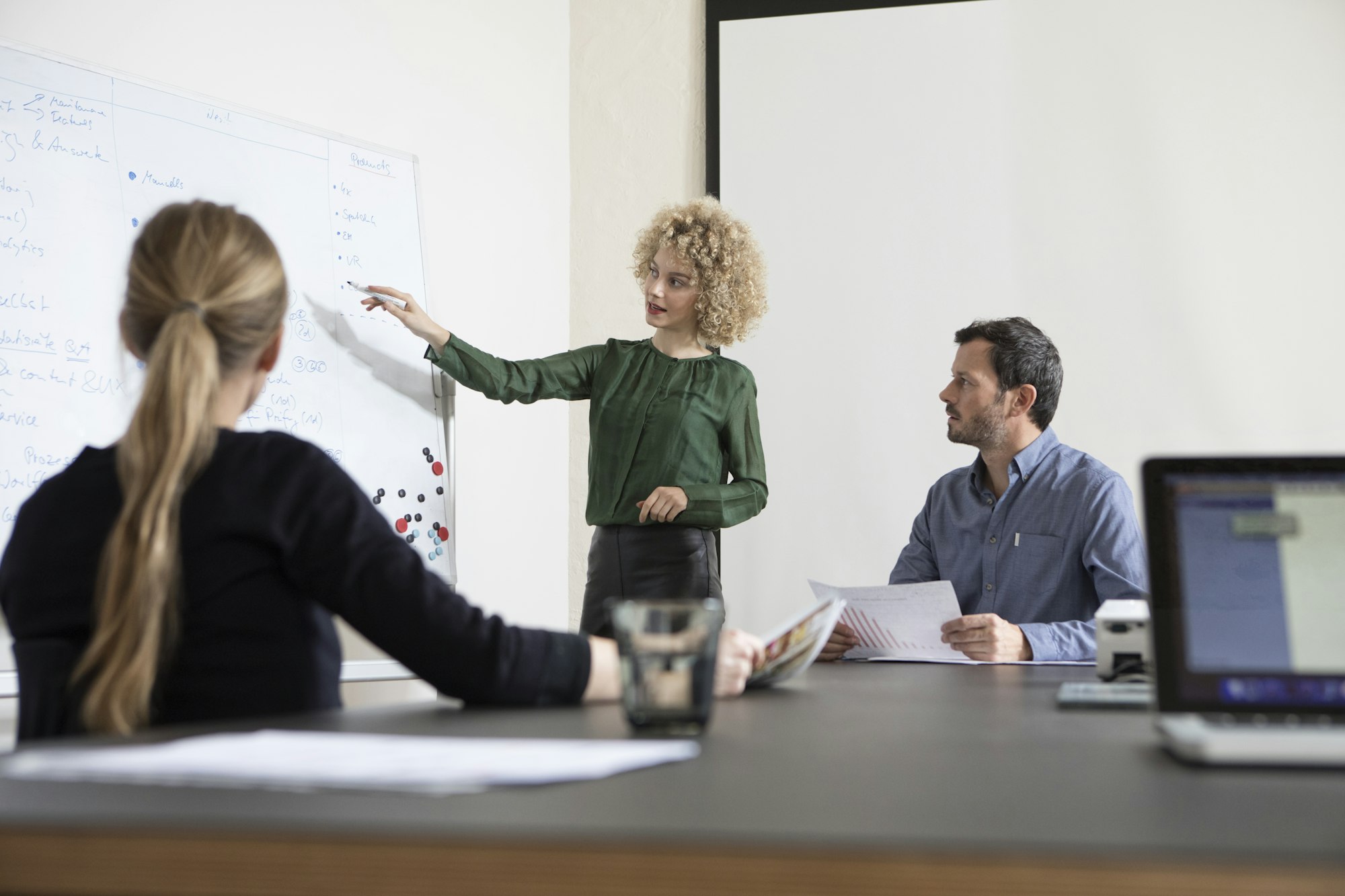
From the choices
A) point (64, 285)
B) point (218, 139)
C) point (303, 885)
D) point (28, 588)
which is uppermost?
point (218, 139)

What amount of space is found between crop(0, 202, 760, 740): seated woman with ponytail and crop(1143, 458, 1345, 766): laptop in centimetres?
46

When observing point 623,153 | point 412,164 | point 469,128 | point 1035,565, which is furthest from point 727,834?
point 623,153

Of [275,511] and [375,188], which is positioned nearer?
[275,511]

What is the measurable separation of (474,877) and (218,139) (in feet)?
6.81

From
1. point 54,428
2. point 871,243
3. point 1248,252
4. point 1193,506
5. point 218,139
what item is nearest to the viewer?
point 1193,506

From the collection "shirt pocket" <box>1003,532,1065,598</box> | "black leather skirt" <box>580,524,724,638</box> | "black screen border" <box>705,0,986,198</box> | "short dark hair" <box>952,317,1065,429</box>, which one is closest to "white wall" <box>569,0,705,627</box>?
"black screen border" <box>705,0,986,198</box>

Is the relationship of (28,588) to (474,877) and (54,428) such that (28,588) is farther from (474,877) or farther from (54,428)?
(54,428)

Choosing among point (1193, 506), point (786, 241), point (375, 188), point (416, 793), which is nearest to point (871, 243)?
point (786, 241)

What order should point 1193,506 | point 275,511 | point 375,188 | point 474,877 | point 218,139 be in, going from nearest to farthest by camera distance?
point 474,877 < point 1193,506 < point 275,511 < point 218,139 < point 375,188

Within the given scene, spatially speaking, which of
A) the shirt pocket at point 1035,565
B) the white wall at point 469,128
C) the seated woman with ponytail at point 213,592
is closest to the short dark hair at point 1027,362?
the shirt pocket at point 1035,565

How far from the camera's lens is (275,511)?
2.98ft

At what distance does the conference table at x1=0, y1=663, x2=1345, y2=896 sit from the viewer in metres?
0.42

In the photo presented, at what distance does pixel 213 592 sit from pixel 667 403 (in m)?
1.87

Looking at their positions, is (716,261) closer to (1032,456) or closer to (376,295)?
(376,295)
